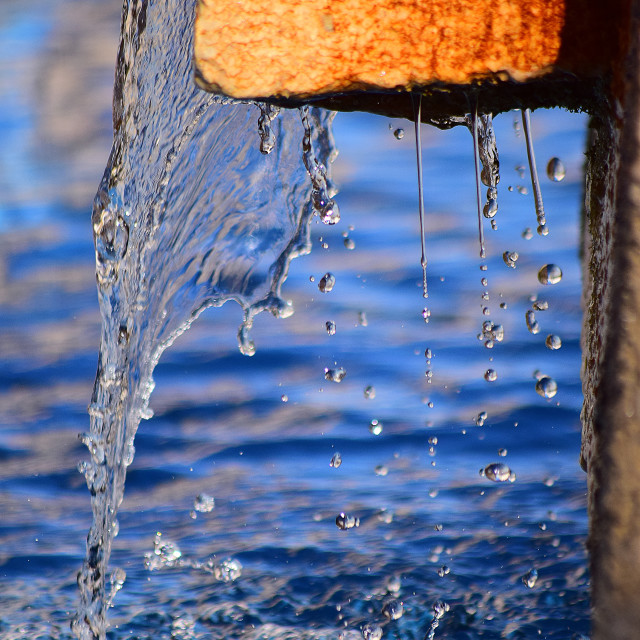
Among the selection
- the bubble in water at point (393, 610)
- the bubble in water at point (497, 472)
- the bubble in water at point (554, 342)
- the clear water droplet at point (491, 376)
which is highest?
the bubble in water at point (554, 342)

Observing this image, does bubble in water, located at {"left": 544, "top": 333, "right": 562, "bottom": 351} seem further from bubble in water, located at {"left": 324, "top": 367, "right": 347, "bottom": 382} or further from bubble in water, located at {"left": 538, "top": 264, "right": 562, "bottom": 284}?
bubble in water, located at {"left": 538, "top": 264, "right": 562, "bottom": 284}

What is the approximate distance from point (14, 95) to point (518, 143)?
4743 mm

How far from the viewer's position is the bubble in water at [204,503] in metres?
3.46

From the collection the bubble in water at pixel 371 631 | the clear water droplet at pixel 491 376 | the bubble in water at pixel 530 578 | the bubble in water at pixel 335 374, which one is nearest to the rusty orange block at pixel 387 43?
the bubble in water at pixel 371 631

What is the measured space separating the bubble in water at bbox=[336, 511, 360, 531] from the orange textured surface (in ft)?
6.88

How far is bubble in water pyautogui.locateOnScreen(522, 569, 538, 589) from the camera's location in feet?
9.18

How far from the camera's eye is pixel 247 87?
1.42 metres

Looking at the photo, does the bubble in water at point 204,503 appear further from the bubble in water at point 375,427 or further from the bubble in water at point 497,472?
the bubble in water at point 497,472

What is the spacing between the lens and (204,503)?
3.47 m

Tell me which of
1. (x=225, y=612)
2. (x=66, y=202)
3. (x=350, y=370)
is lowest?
(x=225, y=612)

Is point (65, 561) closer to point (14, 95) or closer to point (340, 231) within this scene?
point (340, 231)

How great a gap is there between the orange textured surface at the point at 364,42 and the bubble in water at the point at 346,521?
2.10 meters

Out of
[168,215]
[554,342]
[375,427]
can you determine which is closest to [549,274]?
[168,215]

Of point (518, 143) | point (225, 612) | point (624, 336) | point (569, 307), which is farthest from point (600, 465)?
point (518, 143)
